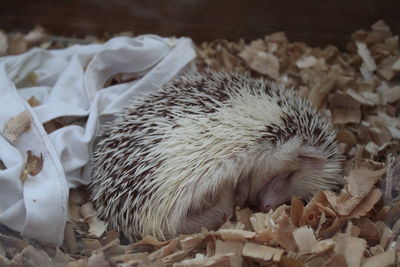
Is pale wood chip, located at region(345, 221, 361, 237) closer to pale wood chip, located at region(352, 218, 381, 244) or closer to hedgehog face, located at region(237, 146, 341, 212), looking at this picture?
pale wood chip, located at region(352, 218, 381, 244)

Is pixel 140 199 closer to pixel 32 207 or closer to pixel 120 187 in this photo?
pixel 120 187

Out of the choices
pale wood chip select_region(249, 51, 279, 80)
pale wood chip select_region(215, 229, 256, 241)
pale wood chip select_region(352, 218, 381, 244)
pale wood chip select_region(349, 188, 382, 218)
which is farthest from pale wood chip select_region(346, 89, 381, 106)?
pale wood chip select_region(215, 229, 256, 241)

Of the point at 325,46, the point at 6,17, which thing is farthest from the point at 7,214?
the point at 325,46

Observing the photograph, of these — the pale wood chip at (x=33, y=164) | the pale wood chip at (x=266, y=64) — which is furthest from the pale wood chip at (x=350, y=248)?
the pale wood chip at (x=266, y=64)

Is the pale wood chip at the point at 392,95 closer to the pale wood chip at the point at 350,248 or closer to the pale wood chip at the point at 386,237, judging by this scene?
the pale wood chip at the point at 386,237

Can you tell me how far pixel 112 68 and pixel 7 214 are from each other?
3.17 ft

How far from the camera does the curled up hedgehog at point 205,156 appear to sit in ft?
6.37

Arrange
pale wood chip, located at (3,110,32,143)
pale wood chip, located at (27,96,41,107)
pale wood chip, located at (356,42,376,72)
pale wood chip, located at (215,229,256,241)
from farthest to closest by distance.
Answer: pale wood chip, located at (356,42,376,72)
pale wood chip, located at (27,96,41,107)
pale wood chip, located at (3,110,32,143)
pale wood chip, located at (215,229,256,241)

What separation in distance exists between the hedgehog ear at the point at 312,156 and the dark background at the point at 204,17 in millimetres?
1079

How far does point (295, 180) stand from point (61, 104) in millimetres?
1116

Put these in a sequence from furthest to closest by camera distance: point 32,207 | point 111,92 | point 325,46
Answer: point 325,46 < point 111,92 < point 32,207

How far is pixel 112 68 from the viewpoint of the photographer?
8.43 feet

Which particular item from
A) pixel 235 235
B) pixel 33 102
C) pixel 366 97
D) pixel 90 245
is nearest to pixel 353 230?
pixel 235 235

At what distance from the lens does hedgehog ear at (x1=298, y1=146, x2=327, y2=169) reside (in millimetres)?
2152
